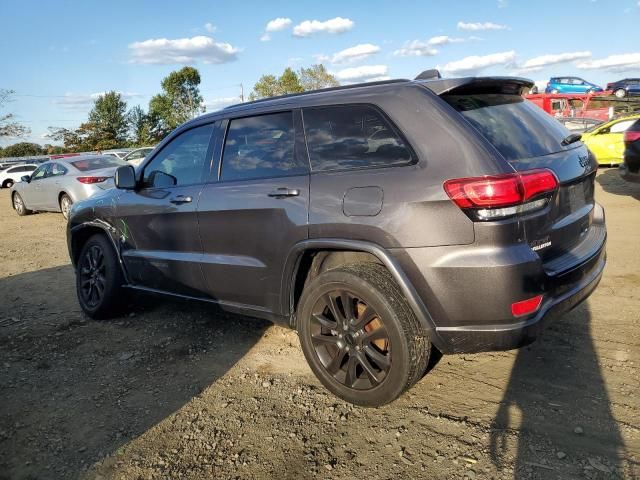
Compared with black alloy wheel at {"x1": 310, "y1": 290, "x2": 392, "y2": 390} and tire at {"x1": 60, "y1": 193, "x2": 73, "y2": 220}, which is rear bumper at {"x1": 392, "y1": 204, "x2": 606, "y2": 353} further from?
tire at {"x1": 60, "y1": 193, "x2": 73, "y2": 220}

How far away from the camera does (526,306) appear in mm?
2525

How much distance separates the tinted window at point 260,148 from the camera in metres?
3.32

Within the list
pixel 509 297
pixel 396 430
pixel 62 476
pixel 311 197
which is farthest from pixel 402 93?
pixel 62 476

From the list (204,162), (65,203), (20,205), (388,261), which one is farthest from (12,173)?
(388,261)

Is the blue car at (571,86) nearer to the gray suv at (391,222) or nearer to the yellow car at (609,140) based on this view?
the yellow car at (609,140)

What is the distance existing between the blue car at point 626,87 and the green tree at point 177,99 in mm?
38896

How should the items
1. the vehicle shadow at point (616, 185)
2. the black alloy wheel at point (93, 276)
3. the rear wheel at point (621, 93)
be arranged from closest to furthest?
the black alloy wheel at point (93, 276)
the vehicle shadow at point (616, 185)
the rear wheel at point (621, 93)

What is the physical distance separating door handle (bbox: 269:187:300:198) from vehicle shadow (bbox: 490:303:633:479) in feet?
5.51

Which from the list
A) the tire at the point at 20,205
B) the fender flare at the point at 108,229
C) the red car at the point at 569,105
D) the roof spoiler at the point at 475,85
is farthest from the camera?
the red car at the point at 569,105

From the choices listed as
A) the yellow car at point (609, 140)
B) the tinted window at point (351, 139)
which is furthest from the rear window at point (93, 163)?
the yellow car at point (609, 140)

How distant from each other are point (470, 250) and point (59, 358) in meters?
3.25

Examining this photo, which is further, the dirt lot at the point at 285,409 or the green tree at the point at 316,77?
the green tree at the point at 316,77

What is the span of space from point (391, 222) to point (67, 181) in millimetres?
10291

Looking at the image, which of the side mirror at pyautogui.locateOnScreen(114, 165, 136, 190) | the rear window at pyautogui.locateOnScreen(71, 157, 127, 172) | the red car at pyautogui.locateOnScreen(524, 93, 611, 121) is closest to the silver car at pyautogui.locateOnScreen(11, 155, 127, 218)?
the rear window at pyautogui.locateOnScreen(71, 157, 127, 172)
